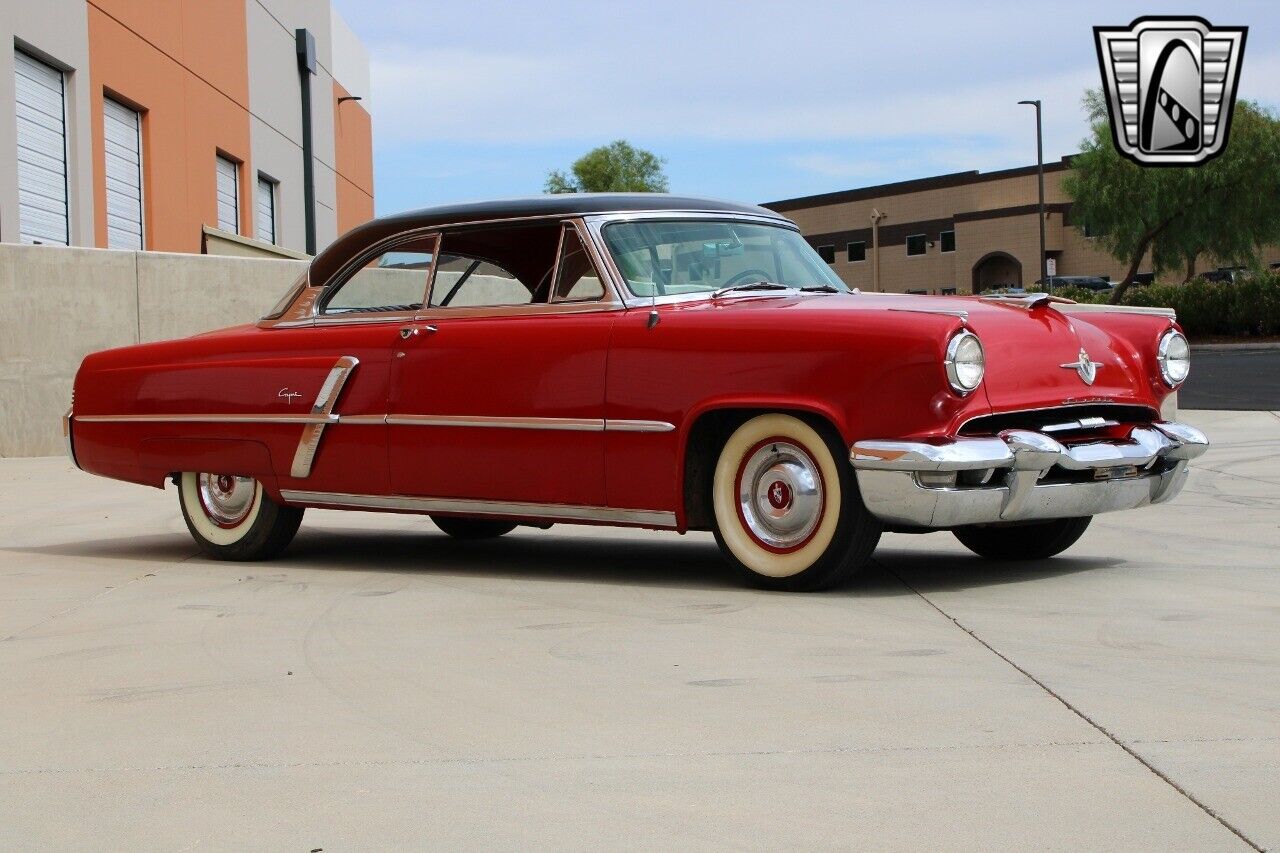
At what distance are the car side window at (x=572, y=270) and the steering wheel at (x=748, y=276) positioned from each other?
0.55 meters

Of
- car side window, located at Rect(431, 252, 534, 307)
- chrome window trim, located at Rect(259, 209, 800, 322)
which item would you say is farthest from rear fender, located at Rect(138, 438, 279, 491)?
car side window, located at Rect(431, 252, 534, 307)

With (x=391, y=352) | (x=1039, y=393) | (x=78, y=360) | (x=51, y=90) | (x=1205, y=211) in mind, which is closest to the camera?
(x=1039, y=393)

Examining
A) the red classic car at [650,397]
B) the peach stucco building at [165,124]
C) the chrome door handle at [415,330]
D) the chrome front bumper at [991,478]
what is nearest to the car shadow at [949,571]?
the red classic car at [650,397]

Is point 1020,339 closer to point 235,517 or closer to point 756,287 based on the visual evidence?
point 756,287

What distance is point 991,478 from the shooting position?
577 cm

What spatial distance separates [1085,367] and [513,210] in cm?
246

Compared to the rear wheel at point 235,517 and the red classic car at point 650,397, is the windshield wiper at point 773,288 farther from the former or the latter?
the rear wheel at point 235,517

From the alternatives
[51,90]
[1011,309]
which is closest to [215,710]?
[1011,309]

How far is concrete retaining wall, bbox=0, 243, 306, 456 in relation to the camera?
15000 mm

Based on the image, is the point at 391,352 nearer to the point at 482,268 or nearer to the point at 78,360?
the point at 482,268

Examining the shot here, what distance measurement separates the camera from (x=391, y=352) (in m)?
6.96

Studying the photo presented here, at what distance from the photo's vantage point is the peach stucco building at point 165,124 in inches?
806

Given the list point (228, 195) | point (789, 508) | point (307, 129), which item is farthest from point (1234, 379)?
point (307, 129)

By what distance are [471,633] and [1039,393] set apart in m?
2.20
